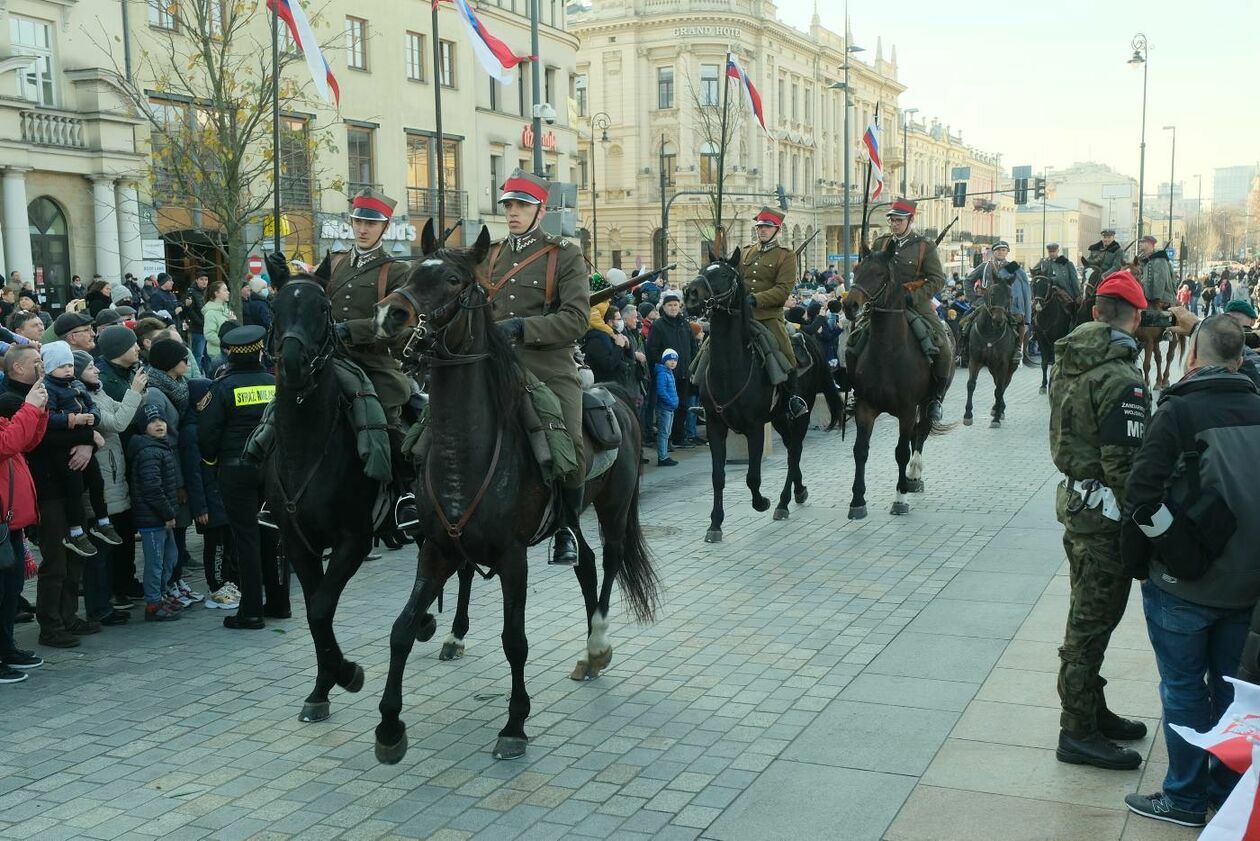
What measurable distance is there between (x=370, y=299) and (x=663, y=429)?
9253mm

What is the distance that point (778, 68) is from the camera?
86250mm

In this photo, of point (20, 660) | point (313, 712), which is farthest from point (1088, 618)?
point (20, 660)

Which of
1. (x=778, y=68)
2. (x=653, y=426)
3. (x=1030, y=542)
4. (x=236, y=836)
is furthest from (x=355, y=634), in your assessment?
(x=778, y=68)

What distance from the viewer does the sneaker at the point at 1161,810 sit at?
5.28m

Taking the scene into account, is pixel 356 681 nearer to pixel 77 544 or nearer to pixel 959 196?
pixel 77 544

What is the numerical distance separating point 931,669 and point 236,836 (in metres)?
4.22

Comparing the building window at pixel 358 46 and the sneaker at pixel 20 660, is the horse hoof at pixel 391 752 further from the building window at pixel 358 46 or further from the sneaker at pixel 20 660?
the building window at pixel 358 46

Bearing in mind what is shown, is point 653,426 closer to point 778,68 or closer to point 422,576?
point 422,576

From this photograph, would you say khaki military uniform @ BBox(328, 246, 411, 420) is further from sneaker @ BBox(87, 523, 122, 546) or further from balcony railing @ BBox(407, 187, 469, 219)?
balcony railing @ BBox(407, 187, 469, 219)

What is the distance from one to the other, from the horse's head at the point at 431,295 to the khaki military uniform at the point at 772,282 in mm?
6830

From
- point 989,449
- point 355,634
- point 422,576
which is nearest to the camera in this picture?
point 422,576

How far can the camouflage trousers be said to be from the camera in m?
5.79

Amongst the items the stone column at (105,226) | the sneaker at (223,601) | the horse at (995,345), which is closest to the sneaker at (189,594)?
the sneaker at (223,601)

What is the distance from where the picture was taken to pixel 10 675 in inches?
308
